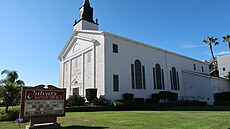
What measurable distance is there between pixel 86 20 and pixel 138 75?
1279 centimetres

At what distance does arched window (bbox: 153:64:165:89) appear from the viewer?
90.6 ft

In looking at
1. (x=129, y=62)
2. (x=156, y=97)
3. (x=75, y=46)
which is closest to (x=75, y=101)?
(x=129, y=62)

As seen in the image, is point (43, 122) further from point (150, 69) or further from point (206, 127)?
point (150, 69)

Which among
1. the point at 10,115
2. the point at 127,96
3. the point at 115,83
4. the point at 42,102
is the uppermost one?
the point at 115,83

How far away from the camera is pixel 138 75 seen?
25.3 m

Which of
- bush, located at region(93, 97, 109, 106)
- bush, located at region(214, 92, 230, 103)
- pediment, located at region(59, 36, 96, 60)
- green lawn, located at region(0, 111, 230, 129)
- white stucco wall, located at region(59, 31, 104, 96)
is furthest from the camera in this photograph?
bush, located at region(214, 92, 230, 103)

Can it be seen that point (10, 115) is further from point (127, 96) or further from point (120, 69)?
point (120, 69)

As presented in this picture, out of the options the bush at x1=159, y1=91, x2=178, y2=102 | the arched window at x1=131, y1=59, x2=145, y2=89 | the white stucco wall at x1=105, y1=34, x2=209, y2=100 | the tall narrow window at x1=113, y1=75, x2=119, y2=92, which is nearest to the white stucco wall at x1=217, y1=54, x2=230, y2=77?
the white stucco wall at x1=105, y1=34, x2=209, y2=100

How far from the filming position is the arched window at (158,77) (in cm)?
2762

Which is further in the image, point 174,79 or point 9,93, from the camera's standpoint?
point 174,79

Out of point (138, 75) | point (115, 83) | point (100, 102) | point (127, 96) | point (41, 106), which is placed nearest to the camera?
point (41, 106)

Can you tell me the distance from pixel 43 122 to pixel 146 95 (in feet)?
63.3

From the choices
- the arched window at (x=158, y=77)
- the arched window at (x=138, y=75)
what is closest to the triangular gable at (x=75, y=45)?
the arched window at (x=138, y=75)

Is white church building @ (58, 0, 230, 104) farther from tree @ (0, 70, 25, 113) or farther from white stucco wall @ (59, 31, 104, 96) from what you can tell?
tree @ (0, 70, 25, 113)
